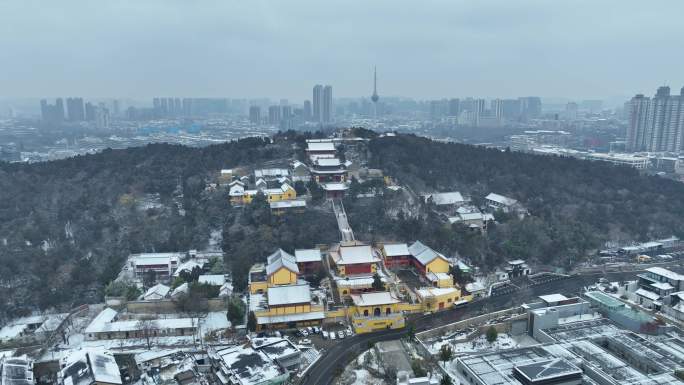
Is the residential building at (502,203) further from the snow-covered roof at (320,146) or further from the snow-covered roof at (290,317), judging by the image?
the snow-covered roof at (290,317)

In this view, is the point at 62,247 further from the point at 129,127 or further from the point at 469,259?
the point at 129,127

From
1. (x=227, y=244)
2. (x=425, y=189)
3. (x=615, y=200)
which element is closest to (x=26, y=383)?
(x=227, y=244)

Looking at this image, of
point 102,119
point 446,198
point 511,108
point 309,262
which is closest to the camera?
point 309,262

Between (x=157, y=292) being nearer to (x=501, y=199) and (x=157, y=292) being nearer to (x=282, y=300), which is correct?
(x=282, y=300)

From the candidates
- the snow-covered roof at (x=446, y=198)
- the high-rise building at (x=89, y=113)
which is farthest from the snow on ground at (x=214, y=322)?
the high-rise building at (x=89, y=113)

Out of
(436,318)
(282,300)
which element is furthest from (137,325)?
(436,318)

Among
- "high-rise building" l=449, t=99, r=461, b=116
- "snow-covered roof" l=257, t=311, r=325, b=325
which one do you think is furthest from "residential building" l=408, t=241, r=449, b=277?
"high-rise building" l=449, t=99, r=461, b=116
